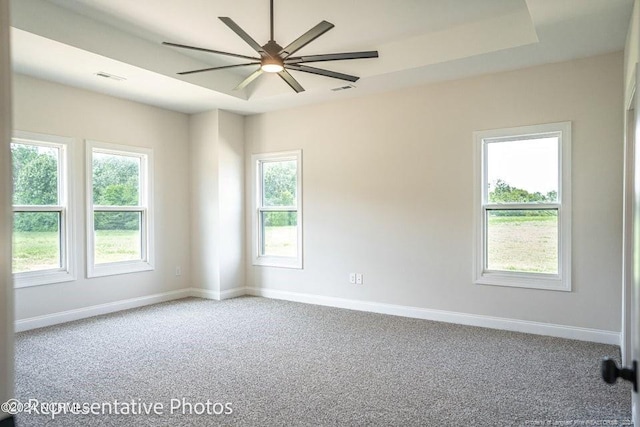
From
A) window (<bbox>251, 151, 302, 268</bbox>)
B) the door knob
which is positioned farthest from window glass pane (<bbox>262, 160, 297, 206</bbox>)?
the door knob

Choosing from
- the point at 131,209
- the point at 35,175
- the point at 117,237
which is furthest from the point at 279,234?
the point at 35,175

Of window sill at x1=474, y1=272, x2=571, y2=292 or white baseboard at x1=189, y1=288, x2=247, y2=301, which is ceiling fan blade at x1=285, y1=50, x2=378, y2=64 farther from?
white baseboard at x1=189, y1=288, x2=247, y2=301

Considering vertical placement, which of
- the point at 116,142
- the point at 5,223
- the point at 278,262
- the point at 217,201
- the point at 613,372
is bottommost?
the point at 278,262

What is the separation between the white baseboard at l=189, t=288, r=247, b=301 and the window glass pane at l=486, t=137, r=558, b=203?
12.3ft

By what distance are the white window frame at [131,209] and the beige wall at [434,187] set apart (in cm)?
141

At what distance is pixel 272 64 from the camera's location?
3.22 meters

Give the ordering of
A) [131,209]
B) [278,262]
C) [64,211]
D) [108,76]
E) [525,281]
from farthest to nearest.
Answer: [278,262]
[131,209]
[64,211]
[108,76]
[525,281]

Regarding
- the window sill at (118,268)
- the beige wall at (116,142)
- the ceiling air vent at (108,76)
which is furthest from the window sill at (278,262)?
the ceiling air vent at (108,76)

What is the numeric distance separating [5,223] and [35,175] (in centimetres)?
485

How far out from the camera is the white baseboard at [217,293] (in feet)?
19.9

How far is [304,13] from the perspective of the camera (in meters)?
3.78

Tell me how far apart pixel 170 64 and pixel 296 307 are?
328cm

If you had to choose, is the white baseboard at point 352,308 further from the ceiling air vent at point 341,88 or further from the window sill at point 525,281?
the ceiling air vent at point 341,88

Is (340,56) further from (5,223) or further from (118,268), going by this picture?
(118,268)
